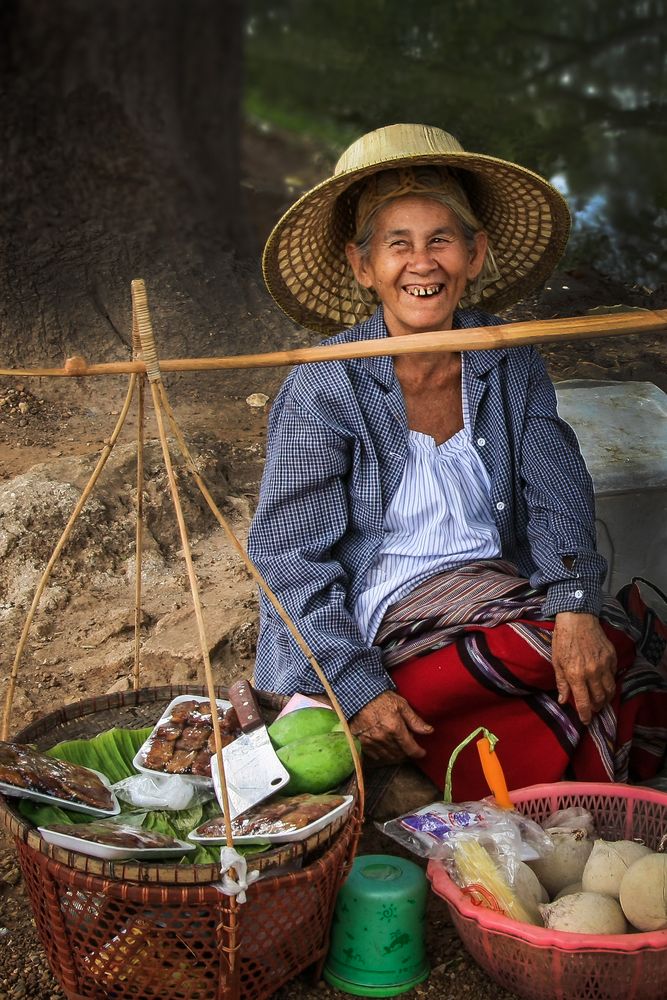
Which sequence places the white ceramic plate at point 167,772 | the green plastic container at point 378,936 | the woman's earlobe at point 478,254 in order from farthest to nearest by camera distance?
the woman's earlobe at point 478,254 → the white ceramic plate at point 167,772 → the green plastic container at point 378,936

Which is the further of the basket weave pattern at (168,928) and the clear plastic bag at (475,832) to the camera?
the clear plastic bag at (475,832)

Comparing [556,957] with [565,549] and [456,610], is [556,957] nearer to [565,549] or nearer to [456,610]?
[456,610]

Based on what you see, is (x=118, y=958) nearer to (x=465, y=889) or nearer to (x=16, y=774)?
(x=16, y=774)

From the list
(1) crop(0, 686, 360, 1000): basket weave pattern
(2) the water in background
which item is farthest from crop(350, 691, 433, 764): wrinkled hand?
(2) the water in background

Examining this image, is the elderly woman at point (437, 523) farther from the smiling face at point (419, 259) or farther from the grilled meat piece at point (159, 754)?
the grilled meat piece at point (159, 754)

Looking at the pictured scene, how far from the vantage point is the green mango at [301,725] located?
183cm

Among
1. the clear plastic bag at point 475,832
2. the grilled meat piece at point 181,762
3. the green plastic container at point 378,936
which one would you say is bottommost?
the green plastic container at point 378,936

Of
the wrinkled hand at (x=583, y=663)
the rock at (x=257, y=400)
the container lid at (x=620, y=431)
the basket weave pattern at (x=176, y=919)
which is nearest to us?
the basket weave pattern at (x=176, y=919)

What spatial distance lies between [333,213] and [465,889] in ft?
4.69

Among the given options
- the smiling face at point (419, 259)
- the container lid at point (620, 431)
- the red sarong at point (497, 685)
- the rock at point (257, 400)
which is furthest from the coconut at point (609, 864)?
the rock at point (257, 400)

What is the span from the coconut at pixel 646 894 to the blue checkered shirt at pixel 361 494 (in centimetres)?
59

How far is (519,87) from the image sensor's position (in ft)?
19.6

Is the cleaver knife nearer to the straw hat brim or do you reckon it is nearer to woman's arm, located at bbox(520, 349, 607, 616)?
woman's arm, located at bbox(520, 349, 607, 616)

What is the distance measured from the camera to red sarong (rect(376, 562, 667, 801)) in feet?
6.70
